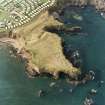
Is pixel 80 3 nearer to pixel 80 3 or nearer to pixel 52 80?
pixel 80 3

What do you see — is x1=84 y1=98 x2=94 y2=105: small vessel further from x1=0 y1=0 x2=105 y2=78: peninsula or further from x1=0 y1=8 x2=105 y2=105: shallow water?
x1=0 y1=0 x2=105 y2=78: peninsula

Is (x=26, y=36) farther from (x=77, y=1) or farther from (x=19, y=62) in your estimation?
(x=77, y=1)

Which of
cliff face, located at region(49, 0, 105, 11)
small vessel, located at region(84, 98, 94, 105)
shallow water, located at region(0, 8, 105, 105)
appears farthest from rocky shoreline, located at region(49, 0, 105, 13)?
small vessel, located at region(84, 98, 94, 105)

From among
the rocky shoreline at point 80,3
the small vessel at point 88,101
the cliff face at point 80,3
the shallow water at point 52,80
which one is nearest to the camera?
the small vessel at point 88,101

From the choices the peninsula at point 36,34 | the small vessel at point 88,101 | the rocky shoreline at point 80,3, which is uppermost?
the rocky shoreline at point 80,3

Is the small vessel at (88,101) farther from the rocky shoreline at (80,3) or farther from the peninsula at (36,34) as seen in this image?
the rocky shoreline at (80,3)

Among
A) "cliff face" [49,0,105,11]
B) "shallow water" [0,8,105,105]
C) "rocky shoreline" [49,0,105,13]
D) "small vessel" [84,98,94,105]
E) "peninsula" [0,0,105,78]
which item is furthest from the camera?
"cliff face" [49,0,105,11]

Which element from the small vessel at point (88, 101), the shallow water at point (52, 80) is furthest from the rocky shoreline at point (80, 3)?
the small vessel at point (88, 101)

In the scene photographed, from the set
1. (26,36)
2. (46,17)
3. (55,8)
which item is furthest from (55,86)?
(55,8)
